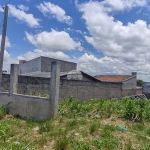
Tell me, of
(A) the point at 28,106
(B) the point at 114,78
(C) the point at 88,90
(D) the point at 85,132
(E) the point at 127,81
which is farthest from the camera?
(B) the point at 114,78

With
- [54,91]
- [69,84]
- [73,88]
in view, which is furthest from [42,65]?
[54,91]

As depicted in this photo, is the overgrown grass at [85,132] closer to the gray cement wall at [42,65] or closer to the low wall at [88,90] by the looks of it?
the low wall at [88,90]

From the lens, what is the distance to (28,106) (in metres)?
7.25

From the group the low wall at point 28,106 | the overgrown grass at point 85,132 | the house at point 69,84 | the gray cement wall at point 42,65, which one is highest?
the gray cement wall at point 42,65

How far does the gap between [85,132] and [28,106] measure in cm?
316

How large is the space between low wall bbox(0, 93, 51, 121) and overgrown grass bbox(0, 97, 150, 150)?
395mm

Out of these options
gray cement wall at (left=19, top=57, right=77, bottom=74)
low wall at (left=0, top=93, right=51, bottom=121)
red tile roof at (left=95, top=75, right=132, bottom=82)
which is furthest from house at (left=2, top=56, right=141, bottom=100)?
low wall at (left=0, top=93, right=51, bottom=121)

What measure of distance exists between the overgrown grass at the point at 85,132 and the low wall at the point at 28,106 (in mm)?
395

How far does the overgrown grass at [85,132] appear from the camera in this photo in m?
4.23

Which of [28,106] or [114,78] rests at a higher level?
[114,78]

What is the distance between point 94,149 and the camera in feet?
13.4

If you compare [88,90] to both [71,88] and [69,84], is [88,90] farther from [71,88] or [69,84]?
[69,84]

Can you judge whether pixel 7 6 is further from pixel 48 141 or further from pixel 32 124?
pixel 48 141

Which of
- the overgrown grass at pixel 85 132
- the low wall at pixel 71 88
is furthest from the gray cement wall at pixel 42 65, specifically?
the overgrown grass at pixel 85 132
